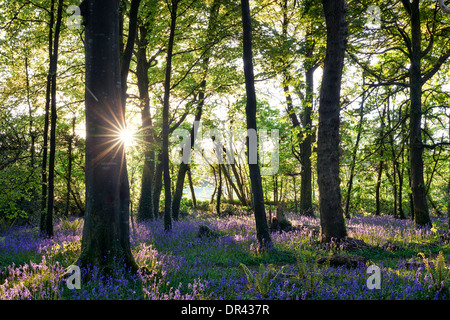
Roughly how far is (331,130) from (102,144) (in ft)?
20.7

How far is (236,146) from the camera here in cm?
3061

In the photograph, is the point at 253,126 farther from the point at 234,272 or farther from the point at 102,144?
the point at 102,144

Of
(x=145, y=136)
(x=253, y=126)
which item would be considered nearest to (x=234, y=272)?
(x=253, y=126)

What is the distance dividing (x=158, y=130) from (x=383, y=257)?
12.4 meters

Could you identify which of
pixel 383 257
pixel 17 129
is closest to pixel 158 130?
pixel 17 129

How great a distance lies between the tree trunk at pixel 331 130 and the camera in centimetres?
845

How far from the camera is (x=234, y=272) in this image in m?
5.55

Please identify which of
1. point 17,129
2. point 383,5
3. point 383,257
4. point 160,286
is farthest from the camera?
point 17,129

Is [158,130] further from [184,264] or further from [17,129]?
[184,264]

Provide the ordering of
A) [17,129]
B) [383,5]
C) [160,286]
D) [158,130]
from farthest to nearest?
[158,130] < [17,129] < [383,5] < [160,286]

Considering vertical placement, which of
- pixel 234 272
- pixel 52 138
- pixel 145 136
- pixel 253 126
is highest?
pixel 145 136

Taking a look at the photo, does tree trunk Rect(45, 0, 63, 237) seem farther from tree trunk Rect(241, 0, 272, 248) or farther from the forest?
tree trunk Rect(241, 0, 272, 248)

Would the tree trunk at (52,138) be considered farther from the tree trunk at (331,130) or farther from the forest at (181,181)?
the tree trunk at (331,130)

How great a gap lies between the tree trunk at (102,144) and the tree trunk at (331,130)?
5665 mm
